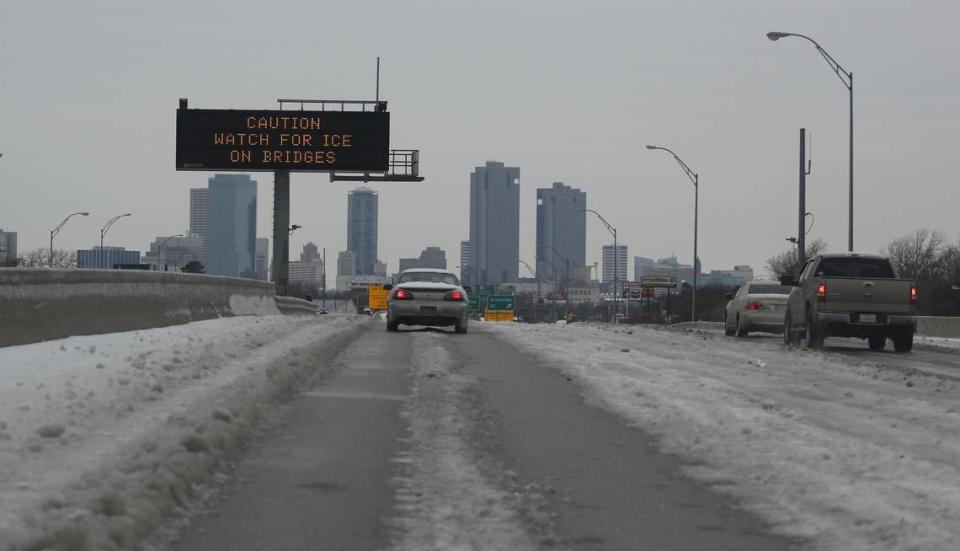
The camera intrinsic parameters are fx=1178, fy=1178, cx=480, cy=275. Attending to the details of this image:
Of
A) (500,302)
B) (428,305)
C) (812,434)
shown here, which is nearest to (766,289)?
(428,305)

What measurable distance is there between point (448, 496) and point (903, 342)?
1923cm

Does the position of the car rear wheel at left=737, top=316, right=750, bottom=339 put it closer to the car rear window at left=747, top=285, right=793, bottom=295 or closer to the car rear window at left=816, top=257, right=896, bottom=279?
the car rear window at left=747, top=285, right=793, bottom=295

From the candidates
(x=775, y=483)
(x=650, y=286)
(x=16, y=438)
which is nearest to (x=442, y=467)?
(x=775, y=483)

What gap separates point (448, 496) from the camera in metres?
6.35

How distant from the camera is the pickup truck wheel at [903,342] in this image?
23.3 metres

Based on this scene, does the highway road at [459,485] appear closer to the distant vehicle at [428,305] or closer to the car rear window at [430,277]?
the distant vehicle at [428,305]

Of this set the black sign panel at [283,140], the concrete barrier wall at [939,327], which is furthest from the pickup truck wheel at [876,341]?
the black sign panel at [283,140]

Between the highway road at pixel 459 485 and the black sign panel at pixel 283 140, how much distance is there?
36.6 m

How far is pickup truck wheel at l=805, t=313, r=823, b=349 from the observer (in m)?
22.7

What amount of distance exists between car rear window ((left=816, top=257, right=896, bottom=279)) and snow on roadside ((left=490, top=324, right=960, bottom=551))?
24.4 feet

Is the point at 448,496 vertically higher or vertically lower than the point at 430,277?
lower

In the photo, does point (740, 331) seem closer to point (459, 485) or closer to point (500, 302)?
point (459, 485)

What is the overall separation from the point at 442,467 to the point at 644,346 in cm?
1320

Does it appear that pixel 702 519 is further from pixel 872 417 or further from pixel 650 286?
pixel 650 286
